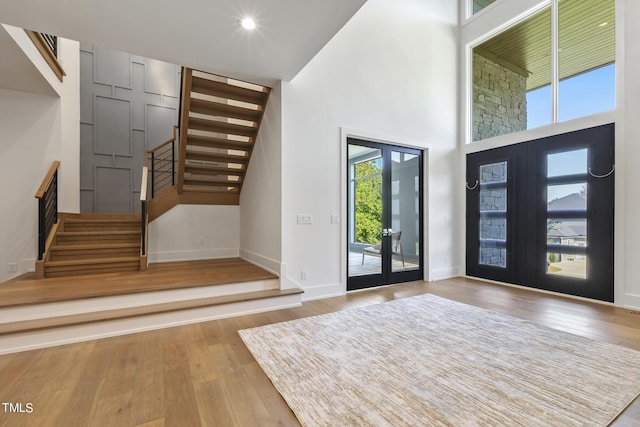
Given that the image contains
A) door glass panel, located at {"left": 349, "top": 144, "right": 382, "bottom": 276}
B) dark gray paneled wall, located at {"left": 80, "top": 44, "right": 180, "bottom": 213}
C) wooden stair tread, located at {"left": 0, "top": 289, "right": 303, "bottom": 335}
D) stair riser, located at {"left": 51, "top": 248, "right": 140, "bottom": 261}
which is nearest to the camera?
wooden stair tread, located at {"left": 0, "top": 289, "right": 303, "bottom": 335}

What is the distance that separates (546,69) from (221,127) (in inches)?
211

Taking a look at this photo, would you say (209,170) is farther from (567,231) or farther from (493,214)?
(567,231)

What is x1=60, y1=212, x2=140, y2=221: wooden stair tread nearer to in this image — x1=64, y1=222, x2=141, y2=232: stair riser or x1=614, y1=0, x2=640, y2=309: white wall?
x1=64, y1=222, x2=141, y2=232: stair riser

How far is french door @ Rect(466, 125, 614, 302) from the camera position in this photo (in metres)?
3.92

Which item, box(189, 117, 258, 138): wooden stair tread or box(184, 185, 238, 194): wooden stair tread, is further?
box(184, 185, 238, 194): wooden stair tread

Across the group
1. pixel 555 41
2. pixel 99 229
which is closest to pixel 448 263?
pixel 555 41

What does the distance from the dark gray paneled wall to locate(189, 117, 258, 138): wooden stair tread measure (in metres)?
3.47

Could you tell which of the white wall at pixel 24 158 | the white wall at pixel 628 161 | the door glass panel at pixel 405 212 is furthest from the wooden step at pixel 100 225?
the white wall at pixel 628 161

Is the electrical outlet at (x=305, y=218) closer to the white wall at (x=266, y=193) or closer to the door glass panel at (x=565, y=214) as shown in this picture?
the white wall at (x=266, y=193)

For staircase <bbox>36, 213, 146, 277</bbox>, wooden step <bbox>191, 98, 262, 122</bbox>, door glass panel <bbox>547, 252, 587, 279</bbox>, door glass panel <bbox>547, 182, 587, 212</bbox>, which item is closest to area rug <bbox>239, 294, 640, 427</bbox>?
door glass panel <bbox>547, 252, 587, 279</bbox>

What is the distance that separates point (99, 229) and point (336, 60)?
4861 mm

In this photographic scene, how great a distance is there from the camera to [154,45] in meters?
2.99

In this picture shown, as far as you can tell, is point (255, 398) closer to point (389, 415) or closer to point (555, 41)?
point (389, 415)

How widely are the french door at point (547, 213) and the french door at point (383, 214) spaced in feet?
3.94
